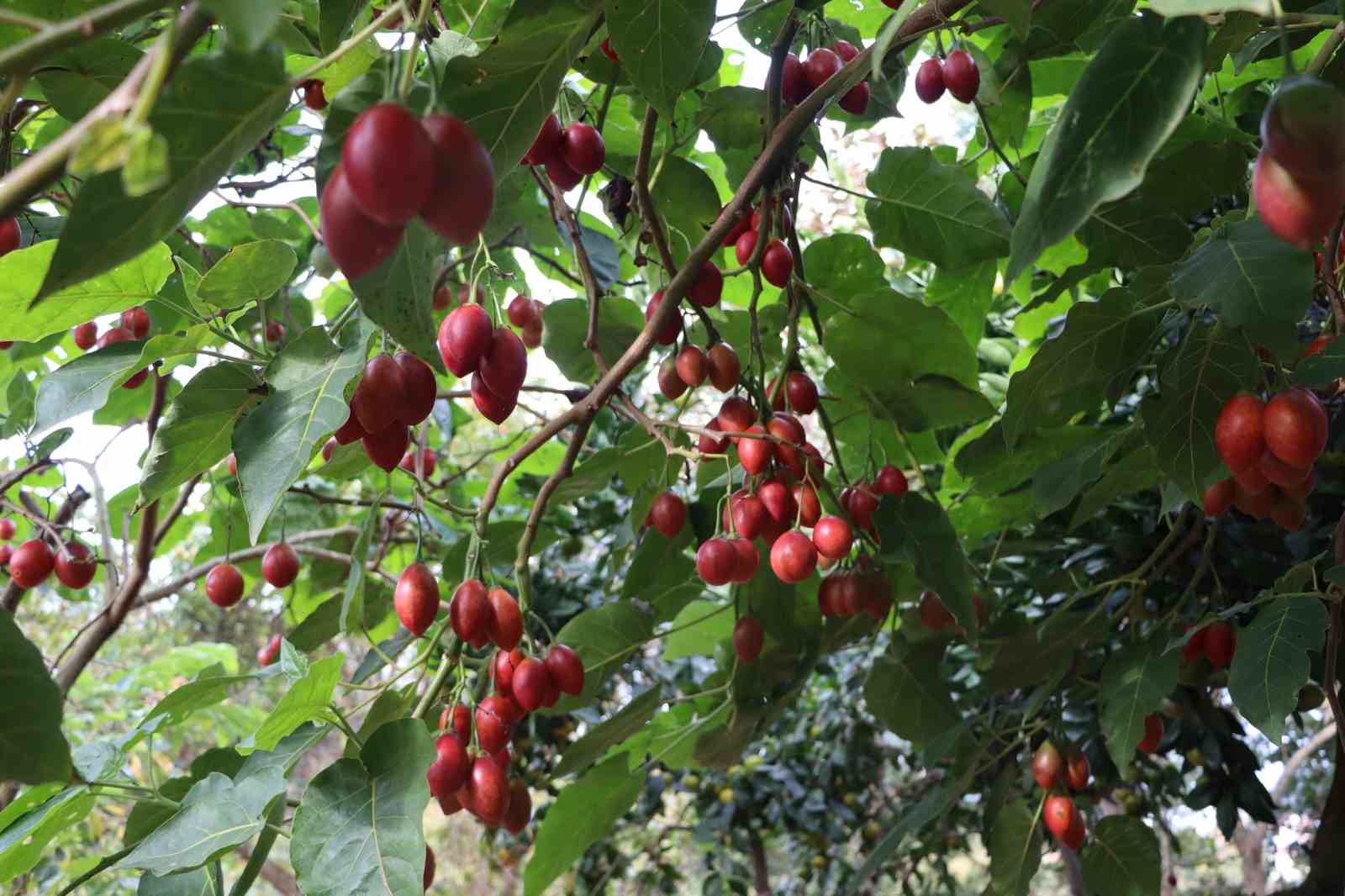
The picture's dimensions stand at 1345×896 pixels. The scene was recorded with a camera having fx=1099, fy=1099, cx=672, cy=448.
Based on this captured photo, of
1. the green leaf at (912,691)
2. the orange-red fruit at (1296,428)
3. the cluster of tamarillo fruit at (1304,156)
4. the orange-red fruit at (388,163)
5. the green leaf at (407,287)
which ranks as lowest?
the green leaf at (912,691)

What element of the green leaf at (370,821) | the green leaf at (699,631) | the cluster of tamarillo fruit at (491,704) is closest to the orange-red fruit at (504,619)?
the cluster of tamarillo fruit at (491,704)

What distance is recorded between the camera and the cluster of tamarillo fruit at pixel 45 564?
1.70 m

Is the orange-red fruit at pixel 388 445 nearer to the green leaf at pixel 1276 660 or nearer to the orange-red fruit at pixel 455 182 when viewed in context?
the orange-red fruit at pixel 455 182

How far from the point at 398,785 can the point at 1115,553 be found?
1.22 metres

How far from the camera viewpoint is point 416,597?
3.45ft

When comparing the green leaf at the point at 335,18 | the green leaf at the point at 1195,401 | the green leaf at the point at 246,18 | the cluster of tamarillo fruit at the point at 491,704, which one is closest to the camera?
the green leaf at the point at 246,18

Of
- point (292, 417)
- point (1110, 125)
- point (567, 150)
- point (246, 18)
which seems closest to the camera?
point (246, 18)

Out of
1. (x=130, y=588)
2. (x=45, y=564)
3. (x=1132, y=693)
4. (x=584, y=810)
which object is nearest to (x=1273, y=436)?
(x=1132, y=693)

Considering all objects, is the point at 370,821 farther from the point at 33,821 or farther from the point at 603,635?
the point at 603,635

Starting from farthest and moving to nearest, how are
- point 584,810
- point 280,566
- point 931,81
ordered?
point 280,566 → point 584,810 → point 931,81

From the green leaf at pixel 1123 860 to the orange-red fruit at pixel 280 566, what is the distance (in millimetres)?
1175

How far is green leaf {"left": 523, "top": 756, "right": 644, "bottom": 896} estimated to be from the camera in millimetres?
1426

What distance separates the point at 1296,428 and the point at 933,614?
669mm

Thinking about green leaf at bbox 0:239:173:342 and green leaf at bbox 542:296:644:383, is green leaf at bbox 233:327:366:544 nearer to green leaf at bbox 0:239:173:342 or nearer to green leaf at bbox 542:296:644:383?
green leaf at bbox 0:239:173:342
